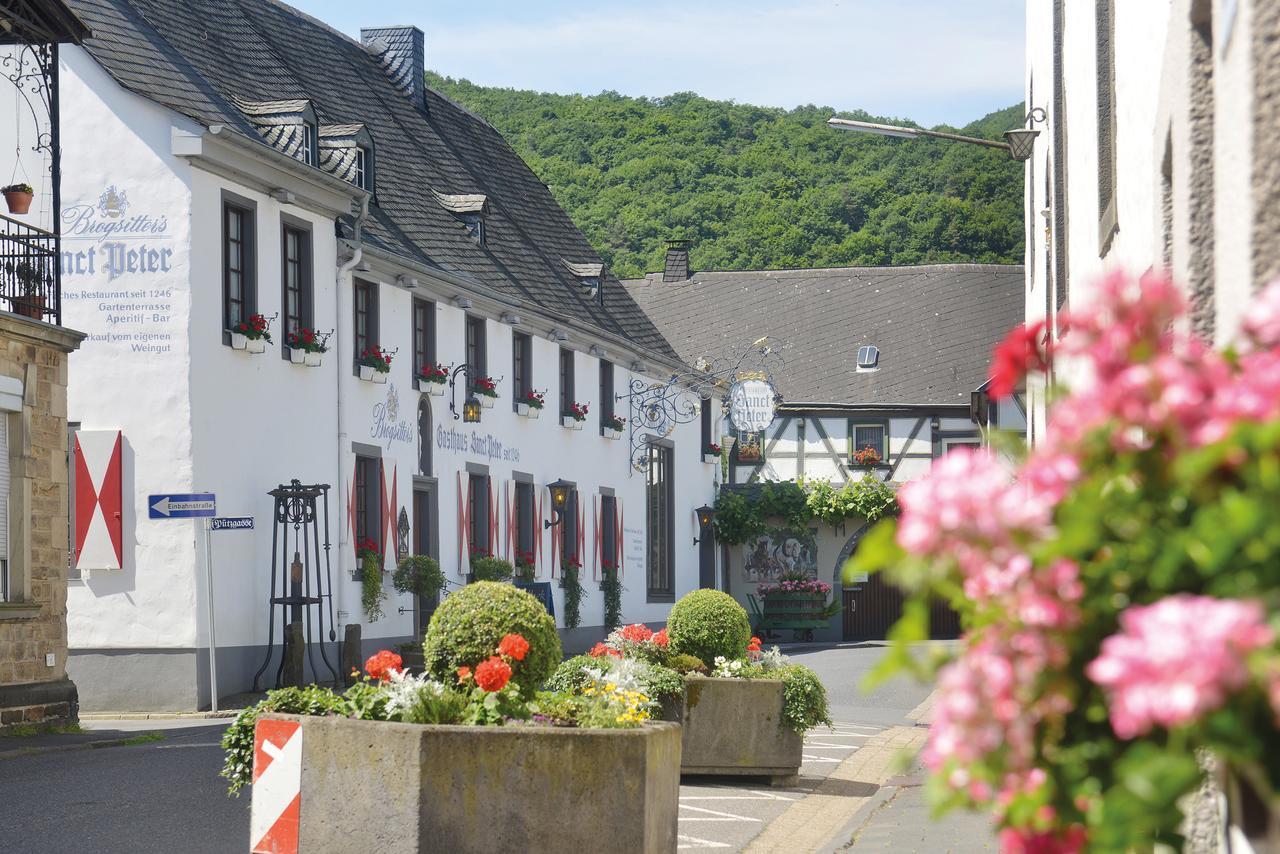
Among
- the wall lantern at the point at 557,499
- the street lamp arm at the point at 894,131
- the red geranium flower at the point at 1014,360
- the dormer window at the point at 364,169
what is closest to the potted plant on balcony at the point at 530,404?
the wall lantern at the point at 557,499

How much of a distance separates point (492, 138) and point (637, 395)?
6886 mm

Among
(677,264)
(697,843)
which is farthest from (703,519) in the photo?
(697,843)

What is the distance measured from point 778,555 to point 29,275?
2943cm

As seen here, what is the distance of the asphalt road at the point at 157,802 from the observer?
9.86 metres

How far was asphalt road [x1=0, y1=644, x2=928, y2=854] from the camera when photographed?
9.86 m

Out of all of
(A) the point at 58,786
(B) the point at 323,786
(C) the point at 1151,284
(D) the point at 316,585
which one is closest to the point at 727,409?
(D) the point at 316,585

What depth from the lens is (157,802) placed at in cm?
1142

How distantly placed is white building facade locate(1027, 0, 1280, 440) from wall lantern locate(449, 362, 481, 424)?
1472cm

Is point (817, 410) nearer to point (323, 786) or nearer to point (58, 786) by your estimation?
point (58, 786)

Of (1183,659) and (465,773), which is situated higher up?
(1183,659)

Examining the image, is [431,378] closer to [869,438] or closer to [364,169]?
[364,169]

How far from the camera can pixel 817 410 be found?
151 feet

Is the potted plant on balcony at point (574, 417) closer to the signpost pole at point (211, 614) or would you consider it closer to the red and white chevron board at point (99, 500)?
the signpost pole at point (211, 614)

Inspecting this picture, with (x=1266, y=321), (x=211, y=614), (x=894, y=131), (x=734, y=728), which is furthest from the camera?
(x=211, y=614)
